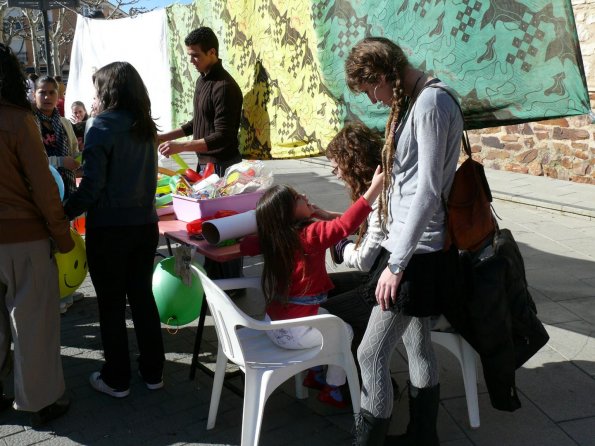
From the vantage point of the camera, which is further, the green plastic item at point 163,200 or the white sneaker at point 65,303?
the white sneaker at point 65,303

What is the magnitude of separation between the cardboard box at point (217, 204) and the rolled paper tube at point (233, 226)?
28 cm

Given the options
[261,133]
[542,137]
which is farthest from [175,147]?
[542,137]

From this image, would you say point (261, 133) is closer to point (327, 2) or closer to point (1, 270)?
point (327, 2)

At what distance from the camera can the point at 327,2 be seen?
3.34m

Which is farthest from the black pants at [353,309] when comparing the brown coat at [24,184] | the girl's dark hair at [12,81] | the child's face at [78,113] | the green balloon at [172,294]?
the child's face at [78,113]

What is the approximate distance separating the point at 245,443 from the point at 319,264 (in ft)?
2.68

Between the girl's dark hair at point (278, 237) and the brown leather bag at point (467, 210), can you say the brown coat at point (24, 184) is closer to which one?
the girl's dark hair at point (278, 237)

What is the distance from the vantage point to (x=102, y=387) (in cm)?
351

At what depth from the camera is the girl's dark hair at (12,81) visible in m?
2.86

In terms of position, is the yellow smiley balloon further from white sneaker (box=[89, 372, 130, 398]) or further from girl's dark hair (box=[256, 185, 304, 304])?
girl's dark hair (box=[256, 185, 304, 304])

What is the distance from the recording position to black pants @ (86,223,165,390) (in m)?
3.24

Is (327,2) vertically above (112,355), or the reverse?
(327,2)

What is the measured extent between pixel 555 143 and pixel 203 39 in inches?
261

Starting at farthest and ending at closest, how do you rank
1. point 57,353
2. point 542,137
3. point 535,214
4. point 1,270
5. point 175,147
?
point 542,137, point 535,214, point 175,147, point 57,353, point 1,270
